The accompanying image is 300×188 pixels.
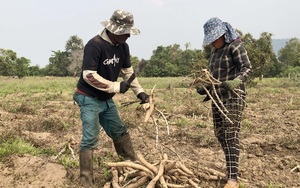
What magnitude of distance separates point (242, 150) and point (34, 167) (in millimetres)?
2886

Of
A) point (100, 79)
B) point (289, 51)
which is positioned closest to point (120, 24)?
point (100, 79)

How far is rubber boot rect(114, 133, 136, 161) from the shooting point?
3.94m

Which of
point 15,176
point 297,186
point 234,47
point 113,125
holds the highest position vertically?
point 234,47

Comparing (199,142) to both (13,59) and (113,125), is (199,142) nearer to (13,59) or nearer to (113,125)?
(113,125)

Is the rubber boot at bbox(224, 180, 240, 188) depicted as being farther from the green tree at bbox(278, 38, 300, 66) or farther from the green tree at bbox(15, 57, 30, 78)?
the green tree at bbox(278, 38, 300, 66)

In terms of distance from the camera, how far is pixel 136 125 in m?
6.32

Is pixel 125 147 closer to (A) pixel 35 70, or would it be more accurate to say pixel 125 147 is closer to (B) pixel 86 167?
(B) pixel 86 167

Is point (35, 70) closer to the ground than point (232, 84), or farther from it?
farther from it

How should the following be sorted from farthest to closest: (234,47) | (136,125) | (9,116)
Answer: (9,116) < (136,125) < (234,47)

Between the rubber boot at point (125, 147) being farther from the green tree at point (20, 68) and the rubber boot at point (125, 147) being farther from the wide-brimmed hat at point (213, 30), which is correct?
the green tree at point (20, 68)

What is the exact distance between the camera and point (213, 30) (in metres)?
3.25

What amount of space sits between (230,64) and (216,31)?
14.6 inches

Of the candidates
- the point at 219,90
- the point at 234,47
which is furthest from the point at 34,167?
the point at 234,47

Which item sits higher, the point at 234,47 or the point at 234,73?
the point at 234,47
